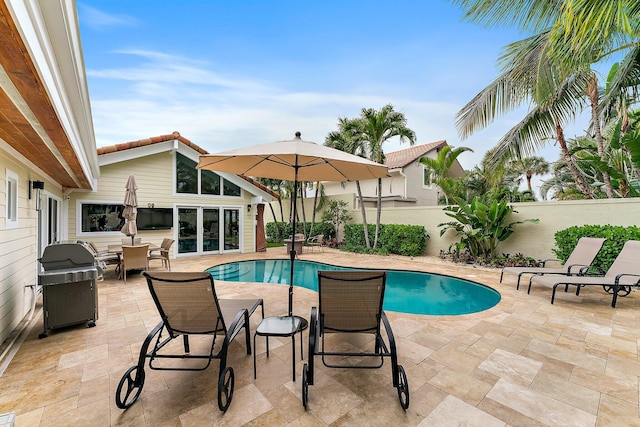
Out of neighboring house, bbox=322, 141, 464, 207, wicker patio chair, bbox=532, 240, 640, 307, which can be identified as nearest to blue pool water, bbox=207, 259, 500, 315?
wicker patio chair, bbox=532, 240, 640, 307

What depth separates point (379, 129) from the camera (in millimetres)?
11836

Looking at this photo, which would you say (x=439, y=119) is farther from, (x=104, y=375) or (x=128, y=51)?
(x=104, y=375)

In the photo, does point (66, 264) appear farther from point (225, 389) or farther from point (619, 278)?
point (619, 278)

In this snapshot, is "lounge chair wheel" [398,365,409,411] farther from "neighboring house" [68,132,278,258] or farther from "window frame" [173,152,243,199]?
"window frame" [173,152,243,199]

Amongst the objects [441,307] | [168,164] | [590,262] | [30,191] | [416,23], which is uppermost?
[416,23]

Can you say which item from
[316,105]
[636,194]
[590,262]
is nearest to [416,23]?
[316,105]

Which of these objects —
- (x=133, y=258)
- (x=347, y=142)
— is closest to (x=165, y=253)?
(x=133, y=258)

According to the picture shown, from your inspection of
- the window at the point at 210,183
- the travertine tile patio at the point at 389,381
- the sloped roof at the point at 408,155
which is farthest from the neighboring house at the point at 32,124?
the sloped roof at the point at 408,155

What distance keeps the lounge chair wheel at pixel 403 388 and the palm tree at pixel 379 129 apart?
31.9 ft

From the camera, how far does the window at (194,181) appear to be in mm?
11977

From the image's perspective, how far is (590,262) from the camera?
21.0 ft

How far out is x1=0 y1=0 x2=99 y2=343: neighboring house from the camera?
5.41ft

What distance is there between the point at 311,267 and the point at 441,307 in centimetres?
530

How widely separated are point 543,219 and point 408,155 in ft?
37.2
